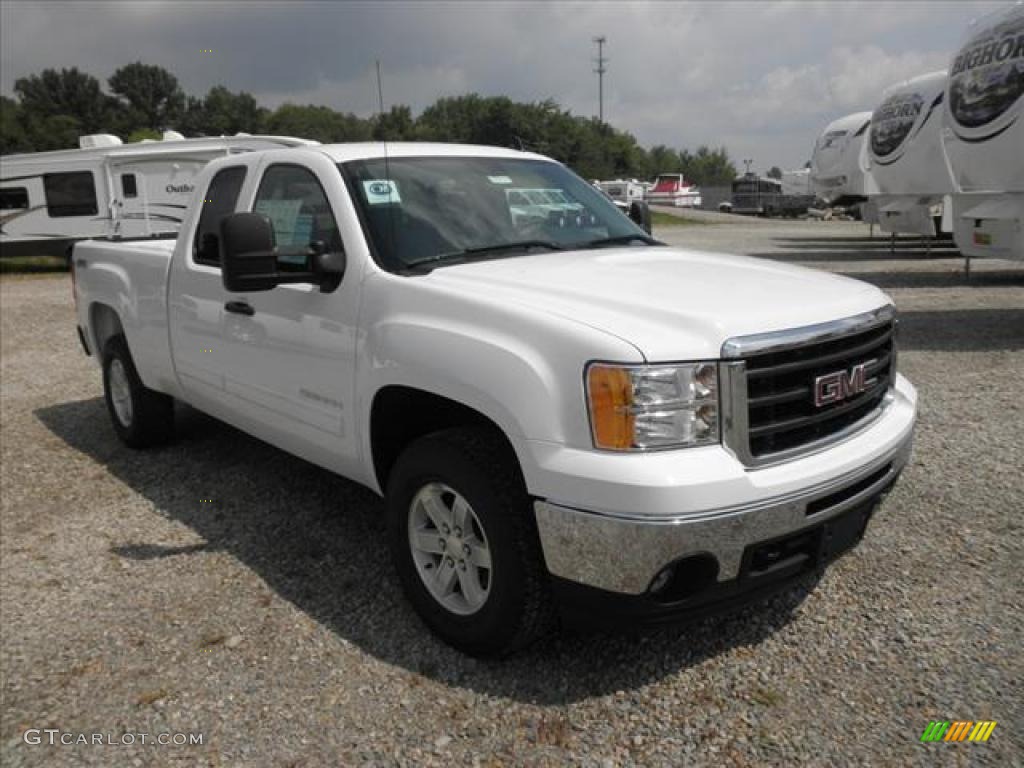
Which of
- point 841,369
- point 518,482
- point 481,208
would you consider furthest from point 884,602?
point 481,208

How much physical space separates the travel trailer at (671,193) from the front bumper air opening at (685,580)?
5114cm

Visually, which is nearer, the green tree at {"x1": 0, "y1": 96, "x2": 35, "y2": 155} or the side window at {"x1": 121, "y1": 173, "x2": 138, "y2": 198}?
the side window at {"x1": 121, "y1": 173, "x2": 138, "y2": 198}

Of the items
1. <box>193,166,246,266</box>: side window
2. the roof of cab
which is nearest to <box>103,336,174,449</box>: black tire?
<box>193,166,246,266</box>: side window

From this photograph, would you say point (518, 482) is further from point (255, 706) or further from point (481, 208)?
point (481, 208)

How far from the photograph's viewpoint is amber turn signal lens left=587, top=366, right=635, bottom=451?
2.44 meters

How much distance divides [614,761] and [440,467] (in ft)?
3.54

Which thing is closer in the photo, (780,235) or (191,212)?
(191,212)

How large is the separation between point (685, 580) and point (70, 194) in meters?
18.9

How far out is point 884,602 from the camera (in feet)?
10.8

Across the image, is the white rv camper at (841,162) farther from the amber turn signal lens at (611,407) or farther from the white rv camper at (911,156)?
the amber turn signal lens at (611,407)

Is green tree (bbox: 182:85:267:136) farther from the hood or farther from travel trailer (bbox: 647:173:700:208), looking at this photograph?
travel trailer (bbox: 647:173:700:208)

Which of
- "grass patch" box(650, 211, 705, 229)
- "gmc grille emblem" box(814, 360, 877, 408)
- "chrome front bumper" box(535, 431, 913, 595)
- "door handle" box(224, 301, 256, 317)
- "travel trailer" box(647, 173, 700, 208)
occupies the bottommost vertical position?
"chrome front bumper" box(535, 431, 913, 595)

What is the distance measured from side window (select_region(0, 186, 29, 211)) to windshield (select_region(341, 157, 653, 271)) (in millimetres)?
17797

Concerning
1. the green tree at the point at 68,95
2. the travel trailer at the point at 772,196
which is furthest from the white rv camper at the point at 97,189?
the green tree at the point at 68,95
